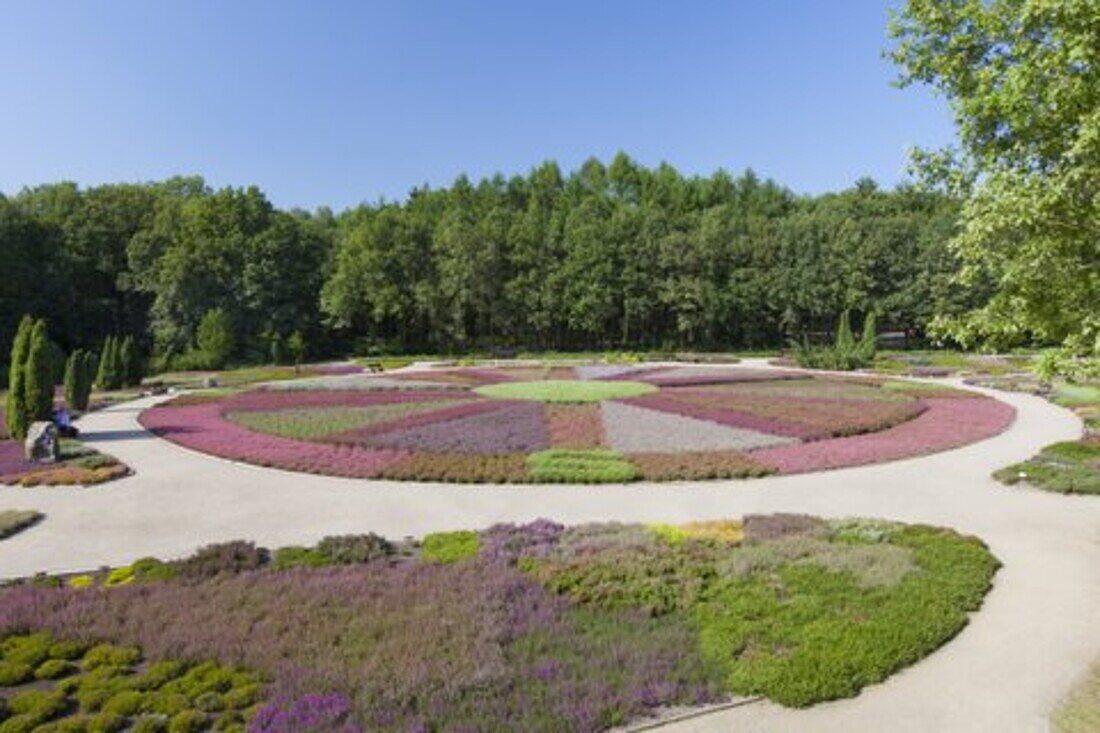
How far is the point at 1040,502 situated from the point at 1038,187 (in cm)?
1200

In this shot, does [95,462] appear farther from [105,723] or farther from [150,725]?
[150,725]

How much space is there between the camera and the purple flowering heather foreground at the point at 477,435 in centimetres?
2398

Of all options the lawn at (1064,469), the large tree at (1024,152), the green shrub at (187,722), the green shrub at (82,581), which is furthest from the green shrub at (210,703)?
the lawn at (1064,469)

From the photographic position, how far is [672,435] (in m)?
25.9

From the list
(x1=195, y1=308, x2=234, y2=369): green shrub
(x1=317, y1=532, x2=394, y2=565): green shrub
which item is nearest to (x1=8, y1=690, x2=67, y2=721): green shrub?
(x1=317, y1=532, x2=394, y2=565): green shrub

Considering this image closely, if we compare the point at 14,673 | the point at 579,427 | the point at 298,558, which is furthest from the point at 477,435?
the point at 14,673

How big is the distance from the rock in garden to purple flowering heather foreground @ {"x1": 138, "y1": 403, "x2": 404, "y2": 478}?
12.3 feet

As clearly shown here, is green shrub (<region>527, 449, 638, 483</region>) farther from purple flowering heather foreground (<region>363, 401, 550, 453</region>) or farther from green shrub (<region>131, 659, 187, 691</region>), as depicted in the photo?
green shrub (<region>131, 659, 187, 691</region>)

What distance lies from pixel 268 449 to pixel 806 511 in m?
16.1

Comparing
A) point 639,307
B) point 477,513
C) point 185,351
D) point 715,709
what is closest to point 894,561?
point 715,709

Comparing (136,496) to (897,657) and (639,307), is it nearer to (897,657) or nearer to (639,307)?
(897,657)

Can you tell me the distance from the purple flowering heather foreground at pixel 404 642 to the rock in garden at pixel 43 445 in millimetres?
12851

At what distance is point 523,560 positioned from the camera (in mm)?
13211

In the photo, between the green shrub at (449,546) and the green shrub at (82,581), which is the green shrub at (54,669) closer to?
the green shrub at (82,581)
